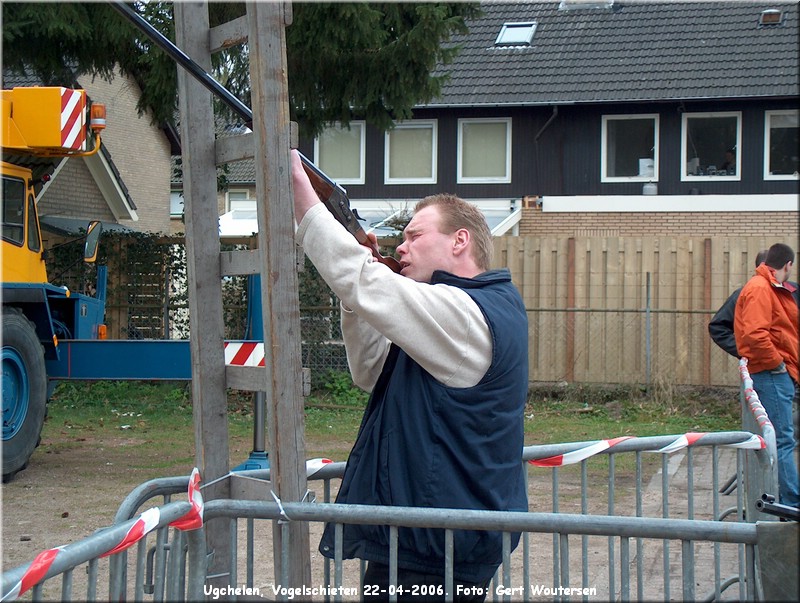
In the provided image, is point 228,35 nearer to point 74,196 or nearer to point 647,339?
point 647,339

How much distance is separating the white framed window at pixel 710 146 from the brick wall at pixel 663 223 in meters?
1.22

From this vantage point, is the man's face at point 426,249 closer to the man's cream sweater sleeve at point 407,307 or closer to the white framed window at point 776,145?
the man's cream sweater sleeve at point 407,307

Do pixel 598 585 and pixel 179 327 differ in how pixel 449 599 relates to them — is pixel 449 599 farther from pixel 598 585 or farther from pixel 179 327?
pixel 179 327

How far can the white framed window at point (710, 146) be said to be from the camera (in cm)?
2100

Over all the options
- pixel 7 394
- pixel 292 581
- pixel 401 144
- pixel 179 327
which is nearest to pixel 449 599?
pixel 292 581

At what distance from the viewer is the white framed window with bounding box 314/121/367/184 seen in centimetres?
2291

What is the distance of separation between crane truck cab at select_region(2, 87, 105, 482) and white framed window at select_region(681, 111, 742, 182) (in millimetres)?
15034

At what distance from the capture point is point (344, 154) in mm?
23094

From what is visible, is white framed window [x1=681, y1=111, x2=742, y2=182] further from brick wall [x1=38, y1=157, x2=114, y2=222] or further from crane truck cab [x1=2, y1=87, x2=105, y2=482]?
crane truck cab [x1=2, y1=87, x2=105, y2=482]

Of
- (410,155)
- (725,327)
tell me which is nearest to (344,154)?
(410,155)

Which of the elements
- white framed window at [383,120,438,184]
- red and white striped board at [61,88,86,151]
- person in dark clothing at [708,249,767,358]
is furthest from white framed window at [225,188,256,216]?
person in dark clothing at [708,249,767,358]

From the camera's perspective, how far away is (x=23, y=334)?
9.03 meters

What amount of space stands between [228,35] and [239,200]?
24697 mm

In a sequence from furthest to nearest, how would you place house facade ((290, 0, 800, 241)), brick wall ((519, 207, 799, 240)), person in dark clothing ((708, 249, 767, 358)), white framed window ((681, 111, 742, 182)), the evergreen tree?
white framed window ((681, 111, 742, 182))
house facade ((290, 0, 800, 241))
brick wall ((519, 207, 799, 240))
the evergreen tree
person in dark clothing ((708, 249, 767, 358))
